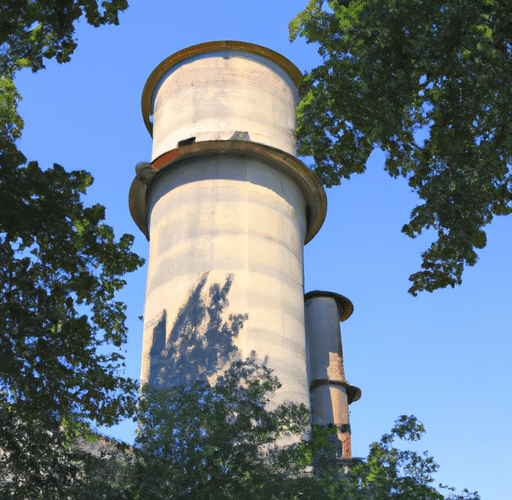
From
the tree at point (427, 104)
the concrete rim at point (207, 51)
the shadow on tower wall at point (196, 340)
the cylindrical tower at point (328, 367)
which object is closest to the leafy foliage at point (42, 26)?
the tree at point (427, 104)

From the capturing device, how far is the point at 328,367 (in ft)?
86.8

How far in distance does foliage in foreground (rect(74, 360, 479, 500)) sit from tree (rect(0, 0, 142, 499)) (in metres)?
1.21

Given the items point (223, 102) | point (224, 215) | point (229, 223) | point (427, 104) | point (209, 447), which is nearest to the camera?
point (209, 447)

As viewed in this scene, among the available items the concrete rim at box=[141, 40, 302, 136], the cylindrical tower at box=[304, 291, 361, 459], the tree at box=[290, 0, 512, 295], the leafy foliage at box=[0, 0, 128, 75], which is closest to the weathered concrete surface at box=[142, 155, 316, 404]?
the cylindrical tower at box=[304, 291, 361, 459]

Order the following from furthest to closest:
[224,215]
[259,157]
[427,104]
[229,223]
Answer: [259,157] → [224,215] → [229,223] → [427,104]

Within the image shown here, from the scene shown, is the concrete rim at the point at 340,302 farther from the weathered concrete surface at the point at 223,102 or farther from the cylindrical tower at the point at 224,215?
the weathered concrete surface at the point at 223,102

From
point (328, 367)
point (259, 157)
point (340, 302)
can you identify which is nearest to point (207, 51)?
point (259, 157)

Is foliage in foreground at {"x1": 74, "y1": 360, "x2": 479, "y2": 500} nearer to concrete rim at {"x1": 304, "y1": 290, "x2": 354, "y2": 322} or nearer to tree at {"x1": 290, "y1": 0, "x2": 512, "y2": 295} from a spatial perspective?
tree at {"x1": 290, "y1": 0, "x2": 512, "y2": 295}

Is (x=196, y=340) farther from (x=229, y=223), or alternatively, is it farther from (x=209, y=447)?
(x=209, y=447)

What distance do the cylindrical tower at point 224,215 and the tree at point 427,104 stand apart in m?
6.35

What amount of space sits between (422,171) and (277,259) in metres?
7.96

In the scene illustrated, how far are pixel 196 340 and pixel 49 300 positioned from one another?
7.34m

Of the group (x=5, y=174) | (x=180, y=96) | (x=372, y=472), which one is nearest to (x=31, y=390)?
(x=5, y=174)

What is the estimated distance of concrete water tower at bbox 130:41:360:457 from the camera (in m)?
21.5
